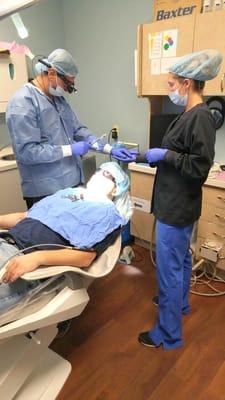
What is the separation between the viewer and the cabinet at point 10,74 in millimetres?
2350

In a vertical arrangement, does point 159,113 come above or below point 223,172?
above

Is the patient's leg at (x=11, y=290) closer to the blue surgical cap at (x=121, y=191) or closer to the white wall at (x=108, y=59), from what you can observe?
the blue surgical cap at (x=121, y=191)

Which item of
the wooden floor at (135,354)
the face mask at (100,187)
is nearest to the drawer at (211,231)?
the wooden floor at (135,354)

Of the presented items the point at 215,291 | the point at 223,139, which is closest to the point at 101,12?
the point at 223,139

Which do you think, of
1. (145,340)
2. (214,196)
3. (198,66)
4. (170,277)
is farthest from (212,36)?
(145,340)

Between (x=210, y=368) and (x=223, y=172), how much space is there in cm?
126

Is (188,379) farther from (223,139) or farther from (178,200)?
(223,139)

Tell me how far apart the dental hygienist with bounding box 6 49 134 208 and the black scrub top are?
0.34 meters

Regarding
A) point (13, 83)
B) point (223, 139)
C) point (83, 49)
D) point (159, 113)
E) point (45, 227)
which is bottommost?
point (45, 227)

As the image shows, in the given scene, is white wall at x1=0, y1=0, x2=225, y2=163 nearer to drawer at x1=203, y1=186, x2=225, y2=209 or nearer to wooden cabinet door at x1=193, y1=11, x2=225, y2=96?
wooden cabinet door at x1=193, y1=11, x2=225, y2=96

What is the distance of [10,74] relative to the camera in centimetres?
241

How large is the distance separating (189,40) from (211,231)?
4.18 feet

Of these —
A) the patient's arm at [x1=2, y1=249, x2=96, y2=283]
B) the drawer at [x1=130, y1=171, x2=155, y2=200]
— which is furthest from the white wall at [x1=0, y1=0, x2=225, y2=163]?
the patient's arm at [x1=2, y1=249, x2=96, y2=283]

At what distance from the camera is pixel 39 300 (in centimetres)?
112
